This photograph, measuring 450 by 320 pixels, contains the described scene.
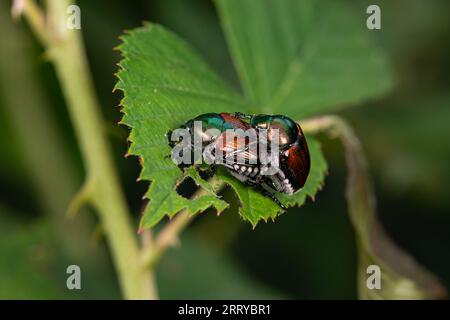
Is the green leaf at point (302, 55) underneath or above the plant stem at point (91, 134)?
above

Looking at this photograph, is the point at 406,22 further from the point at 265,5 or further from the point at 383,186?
the point at 265,5

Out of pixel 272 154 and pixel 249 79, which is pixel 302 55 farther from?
pixel 272 154

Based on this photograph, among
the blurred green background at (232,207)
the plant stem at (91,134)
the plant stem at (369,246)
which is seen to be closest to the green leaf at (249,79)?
the plant stem at (369,246)

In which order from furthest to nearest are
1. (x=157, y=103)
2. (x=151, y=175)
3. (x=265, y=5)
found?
1. (x=265, y=5)
2. (x=157, y=103)
3. (x=151, y=175)

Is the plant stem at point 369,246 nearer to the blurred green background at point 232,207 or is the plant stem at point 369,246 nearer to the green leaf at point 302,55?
the green leaf at point 302,55
